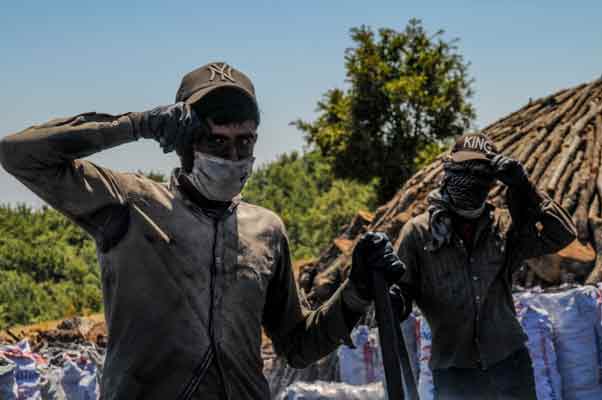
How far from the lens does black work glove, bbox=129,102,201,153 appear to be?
2.33 m

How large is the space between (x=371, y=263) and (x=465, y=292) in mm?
1870

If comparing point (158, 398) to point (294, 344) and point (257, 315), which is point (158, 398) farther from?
point (294, 344)

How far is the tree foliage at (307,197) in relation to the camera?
106 ft

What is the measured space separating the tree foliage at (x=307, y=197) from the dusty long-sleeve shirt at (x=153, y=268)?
83.2 feet

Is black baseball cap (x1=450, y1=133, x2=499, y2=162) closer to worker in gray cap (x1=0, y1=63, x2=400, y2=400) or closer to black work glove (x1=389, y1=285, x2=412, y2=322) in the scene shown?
black work glove (x1=389, y1=285, x2=412, y2=322)

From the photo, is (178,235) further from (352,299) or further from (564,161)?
(564,161)

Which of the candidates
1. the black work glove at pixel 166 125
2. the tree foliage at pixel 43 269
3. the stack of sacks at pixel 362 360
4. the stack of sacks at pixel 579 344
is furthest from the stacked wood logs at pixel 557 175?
the tree foliage at pixel 43 269

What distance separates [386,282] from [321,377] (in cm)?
605

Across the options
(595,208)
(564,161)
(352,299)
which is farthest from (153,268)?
(564,161)

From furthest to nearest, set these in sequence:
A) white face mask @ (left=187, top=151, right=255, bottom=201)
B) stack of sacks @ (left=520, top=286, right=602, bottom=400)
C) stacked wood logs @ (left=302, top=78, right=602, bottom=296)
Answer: stacked wood logs @ (left=302, top=78, right=602, bottom=296) → stack of sacks @ (left=520, top=286, right=602, bottom=400) → white face mask @ (left=187, top=151, right=255, bottom=201)

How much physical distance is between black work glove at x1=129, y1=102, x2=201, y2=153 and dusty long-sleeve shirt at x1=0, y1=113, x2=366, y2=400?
33 millimetres

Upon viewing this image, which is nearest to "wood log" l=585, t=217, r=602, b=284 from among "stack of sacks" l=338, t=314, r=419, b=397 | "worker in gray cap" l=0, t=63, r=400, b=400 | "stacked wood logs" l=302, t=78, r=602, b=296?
"stacked wood logs" l=302, t=78, r=602, b=296

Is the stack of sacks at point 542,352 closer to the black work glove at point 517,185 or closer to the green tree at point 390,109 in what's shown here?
the black work glove at point 517,185

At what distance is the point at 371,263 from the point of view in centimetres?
268
